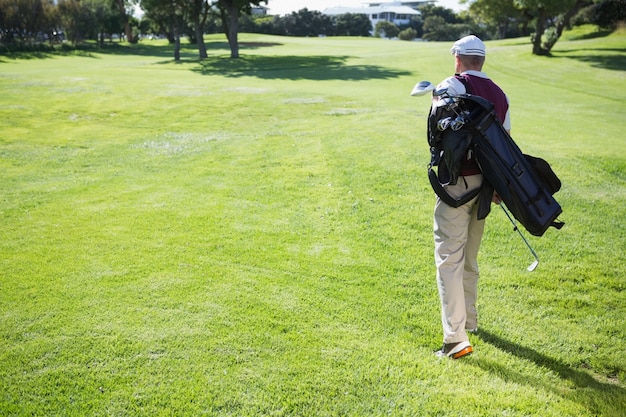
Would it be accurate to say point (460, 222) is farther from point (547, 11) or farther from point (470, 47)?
point (547, 11)

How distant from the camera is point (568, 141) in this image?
1278 centimetres

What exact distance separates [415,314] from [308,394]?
1798mm

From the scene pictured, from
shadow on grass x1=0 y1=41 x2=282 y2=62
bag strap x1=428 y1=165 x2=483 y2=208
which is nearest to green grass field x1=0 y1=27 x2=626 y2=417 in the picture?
bag strap x1=428 y1=165 x2=483 y2=208

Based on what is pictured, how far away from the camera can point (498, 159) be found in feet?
13.2

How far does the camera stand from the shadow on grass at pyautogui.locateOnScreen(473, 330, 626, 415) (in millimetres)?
3938

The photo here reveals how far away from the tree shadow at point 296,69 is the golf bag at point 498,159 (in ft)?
90.1

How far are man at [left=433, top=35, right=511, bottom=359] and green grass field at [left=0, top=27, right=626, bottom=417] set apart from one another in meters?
0.33

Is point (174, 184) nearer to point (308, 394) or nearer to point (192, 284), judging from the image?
point (192, 284)

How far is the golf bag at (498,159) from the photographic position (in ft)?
13.1

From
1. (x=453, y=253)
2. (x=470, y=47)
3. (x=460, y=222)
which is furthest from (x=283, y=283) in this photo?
(x=470, y=47)

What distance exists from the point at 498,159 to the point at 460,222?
0.70 meters

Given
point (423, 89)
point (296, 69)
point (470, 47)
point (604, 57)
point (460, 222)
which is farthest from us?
point (296, 69)

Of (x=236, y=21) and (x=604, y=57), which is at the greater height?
(x=236, y=21)

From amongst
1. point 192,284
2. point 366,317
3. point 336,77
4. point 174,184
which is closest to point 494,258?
point 366,317
